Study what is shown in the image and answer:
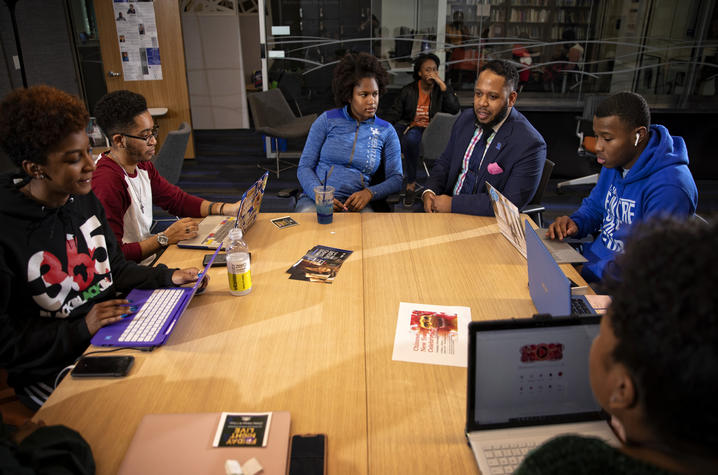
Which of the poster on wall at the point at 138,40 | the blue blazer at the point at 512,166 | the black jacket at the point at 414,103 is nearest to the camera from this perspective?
the blue blazer at the point at 512,166

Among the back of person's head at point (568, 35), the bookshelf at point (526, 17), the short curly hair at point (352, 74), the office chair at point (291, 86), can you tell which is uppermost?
the bookshelf at point (526, 17)

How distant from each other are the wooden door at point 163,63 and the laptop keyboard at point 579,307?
5.55 m

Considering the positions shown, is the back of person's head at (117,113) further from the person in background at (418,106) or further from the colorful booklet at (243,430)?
the person in background at (418,106)

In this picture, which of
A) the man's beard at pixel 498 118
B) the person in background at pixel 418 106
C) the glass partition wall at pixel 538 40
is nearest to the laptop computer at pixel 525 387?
the man's beard at pixel 498 118

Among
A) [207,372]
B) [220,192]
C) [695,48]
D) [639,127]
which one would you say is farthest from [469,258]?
[695,48]

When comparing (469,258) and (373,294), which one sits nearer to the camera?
(373,294)

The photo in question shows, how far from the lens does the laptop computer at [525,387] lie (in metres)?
1.00

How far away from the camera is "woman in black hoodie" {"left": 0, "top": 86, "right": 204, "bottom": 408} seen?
1357mm

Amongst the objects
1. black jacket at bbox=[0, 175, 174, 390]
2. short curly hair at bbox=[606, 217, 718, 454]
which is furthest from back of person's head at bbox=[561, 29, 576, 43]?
short curly hair at bbox=[606, 217, 718, 454]

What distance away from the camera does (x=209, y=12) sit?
7375 mm

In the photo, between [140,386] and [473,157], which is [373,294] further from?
[473,157]

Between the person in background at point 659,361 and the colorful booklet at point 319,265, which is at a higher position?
the person in background at point 659,361

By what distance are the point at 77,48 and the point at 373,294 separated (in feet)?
19.0

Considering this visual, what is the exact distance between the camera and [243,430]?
3.51 ft
